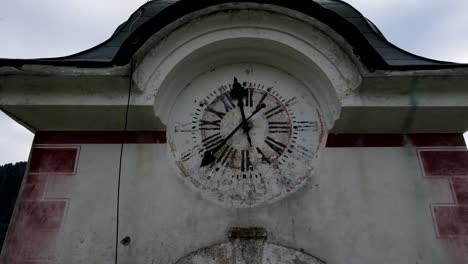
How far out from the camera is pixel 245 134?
4.14m

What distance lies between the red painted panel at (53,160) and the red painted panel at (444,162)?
12.5 feet

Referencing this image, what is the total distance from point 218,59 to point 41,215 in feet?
8.46

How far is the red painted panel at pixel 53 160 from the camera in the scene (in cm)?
398

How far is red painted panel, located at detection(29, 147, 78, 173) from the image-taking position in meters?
3.98

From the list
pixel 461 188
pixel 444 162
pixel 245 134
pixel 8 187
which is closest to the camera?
pixel 461 188

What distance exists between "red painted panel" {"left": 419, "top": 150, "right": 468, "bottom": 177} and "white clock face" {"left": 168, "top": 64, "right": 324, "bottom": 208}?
1144 mm

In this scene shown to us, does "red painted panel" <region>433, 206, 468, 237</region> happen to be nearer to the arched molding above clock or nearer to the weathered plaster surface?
the weathered plaster surface

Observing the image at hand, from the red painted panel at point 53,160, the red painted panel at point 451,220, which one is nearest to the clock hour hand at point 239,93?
the red painted panel at point 53,160

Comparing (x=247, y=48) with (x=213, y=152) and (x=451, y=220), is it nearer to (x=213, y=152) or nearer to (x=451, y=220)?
(x=213, y=152)

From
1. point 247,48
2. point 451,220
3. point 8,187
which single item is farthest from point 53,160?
point 8,187

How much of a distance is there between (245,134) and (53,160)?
83.5 inches

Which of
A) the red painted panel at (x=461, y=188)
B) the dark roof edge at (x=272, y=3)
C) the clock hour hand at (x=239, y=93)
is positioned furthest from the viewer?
the clock hour hand at (x=239, y=93)

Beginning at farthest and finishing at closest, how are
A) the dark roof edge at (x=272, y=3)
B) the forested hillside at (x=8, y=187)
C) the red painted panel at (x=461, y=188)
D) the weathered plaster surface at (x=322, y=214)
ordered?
the forested hillside at (x=8, y=187) → the dark roof edge at (x=272, y=3) → the red painted panel at (x=461, y=188) → the weathered plaster surface at (x=322, y=214)

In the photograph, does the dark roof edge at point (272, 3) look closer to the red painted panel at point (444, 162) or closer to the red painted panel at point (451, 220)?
the red painted panel at point (444, 162)
